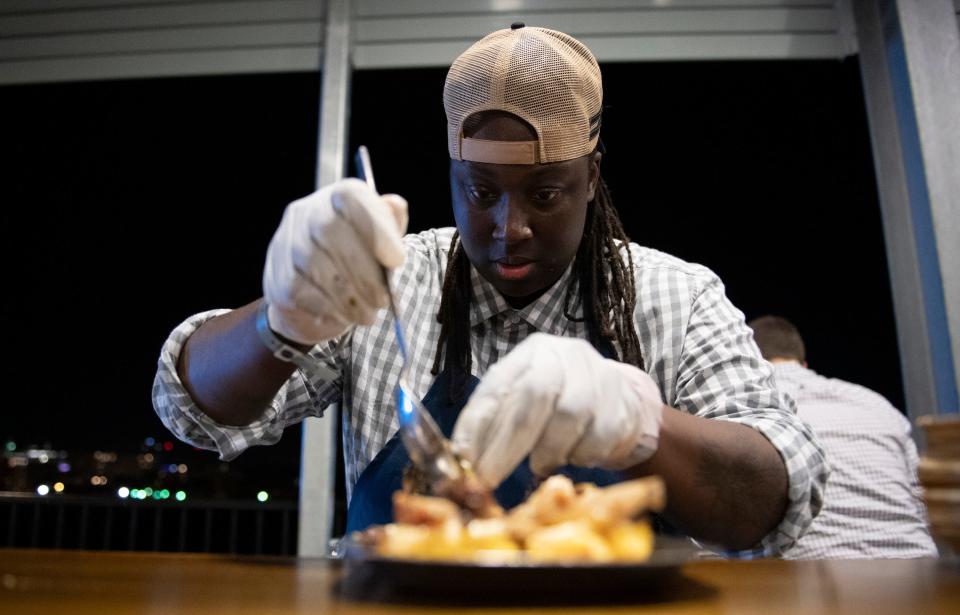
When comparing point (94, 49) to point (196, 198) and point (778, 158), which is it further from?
point (778, 158)

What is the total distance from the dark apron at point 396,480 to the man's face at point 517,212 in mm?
252

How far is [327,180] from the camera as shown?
281 cm

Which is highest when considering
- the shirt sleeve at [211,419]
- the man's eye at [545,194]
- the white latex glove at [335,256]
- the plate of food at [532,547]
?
the man's eye at [545,194]

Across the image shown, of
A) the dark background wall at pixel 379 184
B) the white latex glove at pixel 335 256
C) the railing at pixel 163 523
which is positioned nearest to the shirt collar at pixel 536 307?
the white latex glove at pixel 335 256

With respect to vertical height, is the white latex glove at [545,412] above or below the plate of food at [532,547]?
above

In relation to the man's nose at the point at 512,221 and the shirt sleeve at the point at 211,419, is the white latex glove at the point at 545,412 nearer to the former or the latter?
the man's nose at the point at 512,221

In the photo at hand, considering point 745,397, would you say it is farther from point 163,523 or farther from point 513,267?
point 163,523

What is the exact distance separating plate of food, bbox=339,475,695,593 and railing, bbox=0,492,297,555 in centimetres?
→ 379

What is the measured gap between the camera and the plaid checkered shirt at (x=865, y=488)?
7.57ft

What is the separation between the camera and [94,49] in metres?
3.17

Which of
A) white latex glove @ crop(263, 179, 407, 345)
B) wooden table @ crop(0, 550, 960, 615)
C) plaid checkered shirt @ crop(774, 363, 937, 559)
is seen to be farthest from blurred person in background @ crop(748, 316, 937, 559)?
white latex glove @ crop(263, 179, 407, 345)

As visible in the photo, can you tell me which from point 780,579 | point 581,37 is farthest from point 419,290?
point 581,37

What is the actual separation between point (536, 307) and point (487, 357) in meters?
0.13

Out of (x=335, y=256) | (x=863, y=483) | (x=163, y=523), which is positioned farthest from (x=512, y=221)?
(x=163, y=523)
